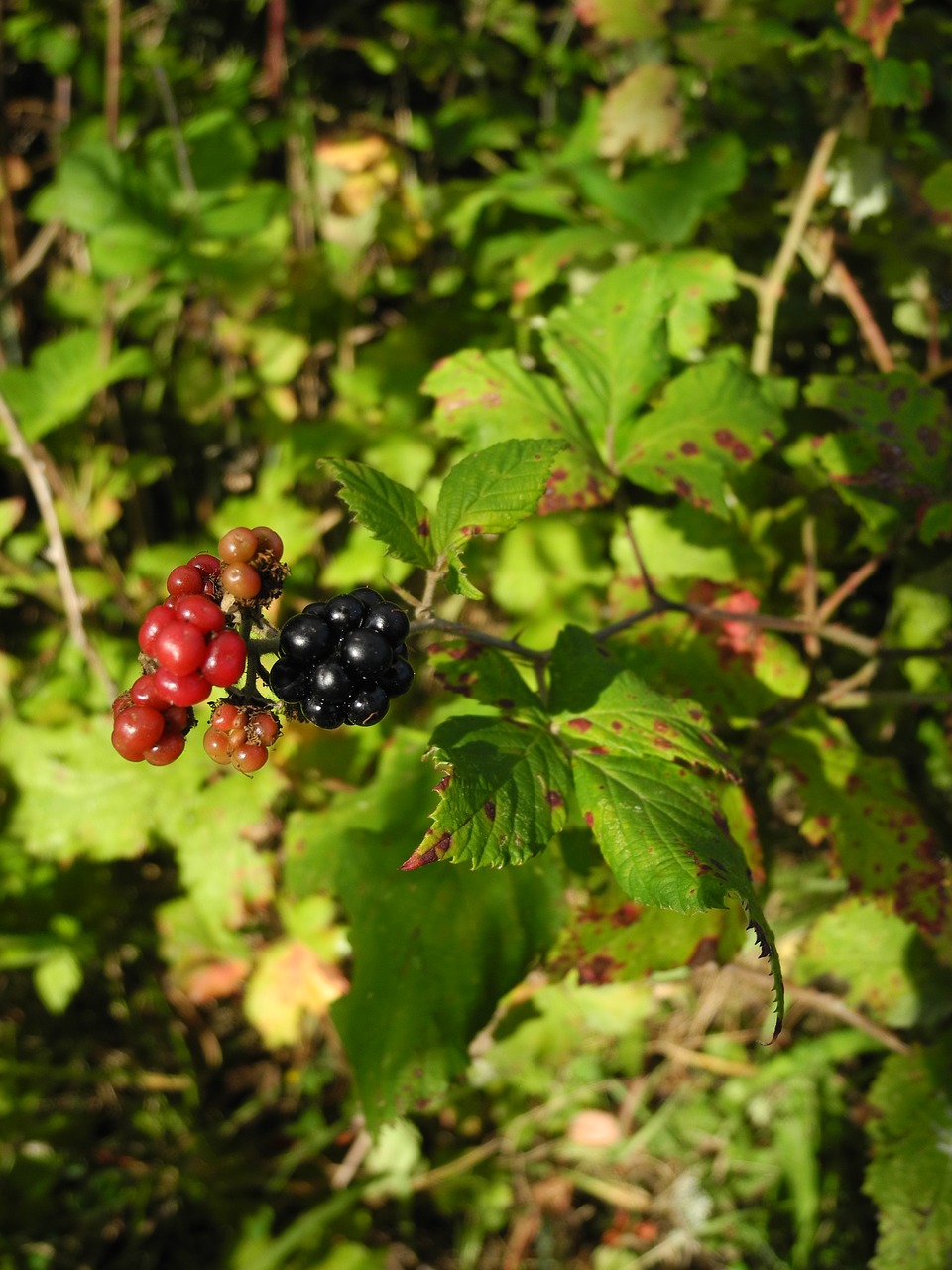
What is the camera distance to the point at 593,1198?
116 inches

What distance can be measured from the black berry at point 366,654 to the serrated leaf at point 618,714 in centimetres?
38

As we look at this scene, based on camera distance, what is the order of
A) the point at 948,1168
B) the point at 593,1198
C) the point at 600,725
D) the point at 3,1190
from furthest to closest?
the point at 593,1198 < the point at 3,1190 < the point at 948,1168 < the point at 600,725

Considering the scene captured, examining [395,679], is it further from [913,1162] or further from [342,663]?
[913,1162]

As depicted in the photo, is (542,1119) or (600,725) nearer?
(600,725)

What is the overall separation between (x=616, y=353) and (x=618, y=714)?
0.94 meters

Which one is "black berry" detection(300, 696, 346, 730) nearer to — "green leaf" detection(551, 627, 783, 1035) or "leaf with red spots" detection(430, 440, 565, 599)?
"leaf with red spots" detection(430, 440, 565, 599)

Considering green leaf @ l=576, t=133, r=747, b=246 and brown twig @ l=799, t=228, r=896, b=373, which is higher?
green leaf @ l=576, t=133, r=747, b=246

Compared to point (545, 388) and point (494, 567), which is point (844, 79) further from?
point (494, 567)

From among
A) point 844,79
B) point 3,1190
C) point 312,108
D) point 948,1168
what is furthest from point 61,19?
point 948,1168

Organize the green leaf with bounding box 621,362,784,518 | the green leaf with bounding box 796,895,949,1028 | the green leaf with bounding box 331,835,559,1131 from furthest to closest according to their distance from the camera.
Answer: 1. the green leaf with bounding box 796,895,949,1028
2. the green leaf with bounding box 621,362,784,518
3. the green leaf with bounding box 331,835,559,1131

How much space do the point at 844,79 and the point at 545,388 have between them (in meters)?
1.37

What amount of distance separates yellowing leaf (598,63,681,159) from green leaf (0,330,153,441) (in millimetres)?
1659

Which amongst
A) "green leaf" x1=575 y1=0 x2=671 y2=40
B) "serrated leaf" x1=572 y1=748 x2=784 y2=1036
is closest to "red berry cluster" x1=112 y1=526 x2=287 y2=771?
"serrated leaf" x1=572 y1=748 x2=784 y2=1036

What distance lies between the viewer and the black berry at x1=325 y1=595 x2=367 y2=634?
114 cm
